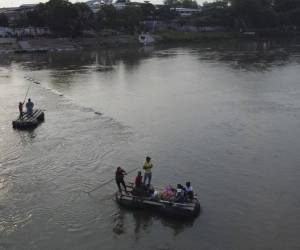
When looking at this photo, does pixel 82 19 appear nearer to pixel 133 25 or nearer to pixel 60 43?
Result: pixel 60 43

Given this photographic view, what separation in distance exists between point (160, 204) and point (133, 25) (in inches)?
4813

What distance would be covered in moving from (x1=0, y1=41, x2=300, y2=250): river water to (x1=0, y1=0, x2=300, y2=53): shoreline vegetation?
66.2m

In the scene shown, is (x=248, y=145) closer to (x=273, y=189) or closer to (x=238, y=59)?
(x=273, y=189)

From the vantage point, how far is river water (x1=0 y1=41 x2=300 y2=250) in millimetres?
18859

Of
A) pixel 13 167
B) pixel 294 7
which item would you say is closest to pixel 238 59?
pixel 13 167

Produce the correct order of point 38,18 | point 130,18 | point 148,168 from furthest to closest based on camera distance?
point 130,18 < point 38,18 < point 148,168

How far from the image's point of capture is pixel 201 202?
21391 mm

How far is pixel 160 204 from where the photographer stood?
19969 millimetres

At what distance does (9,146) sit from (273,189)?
637 inches

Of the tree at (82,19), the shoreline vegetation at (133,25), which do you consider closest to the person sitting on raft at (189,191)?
the shoreline vegetation at (133,25)

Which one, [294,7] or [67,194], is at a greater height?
[294,7]

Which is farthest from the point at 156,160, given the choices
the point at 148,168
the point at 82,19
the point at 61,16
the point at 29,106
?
the point at 82,19

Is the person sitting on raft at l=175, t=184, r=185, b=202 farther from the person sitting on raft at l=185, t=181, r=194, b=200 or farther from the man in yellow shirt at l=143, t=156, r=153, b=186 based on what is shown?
the man in yellow shirt at l=143, t=156, r=153, b=186

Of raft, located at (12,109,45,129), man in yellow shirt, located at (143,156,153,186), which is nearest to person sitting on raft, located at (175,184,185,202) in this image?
man in yellow shirt, located at (143,156,153,186)
